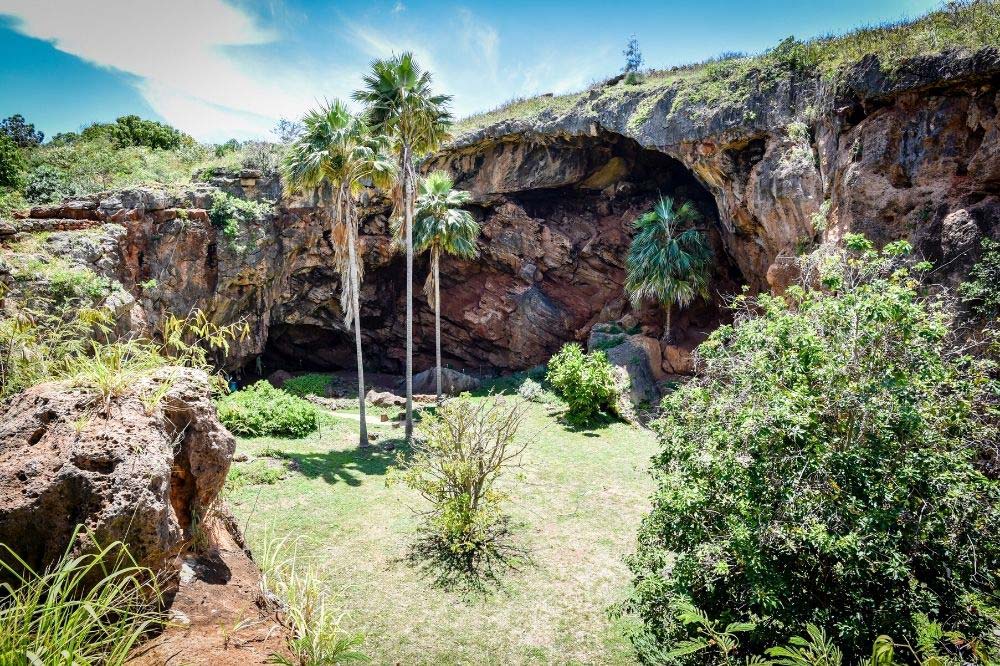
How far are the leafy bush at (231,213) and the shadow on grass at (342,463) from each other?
523 inches

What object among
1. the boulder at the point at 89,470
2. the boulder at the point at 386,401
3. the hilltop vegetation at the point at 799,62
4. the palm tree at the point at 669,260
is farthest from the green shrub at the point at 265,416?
the hilltop vegetation at the point at 799,62

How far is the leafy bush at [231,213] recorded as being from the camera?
2208 cm

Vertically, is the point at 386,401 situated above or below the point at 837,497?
below

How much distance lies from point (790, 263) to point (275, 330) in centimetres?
2547

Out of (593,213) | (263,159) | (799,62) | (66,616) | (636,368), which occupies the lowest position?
(66,616)

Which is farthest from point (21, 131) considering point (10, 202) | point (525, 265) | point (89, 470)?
point (89, 470)

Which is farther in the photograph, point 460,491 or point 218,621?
point 460,491

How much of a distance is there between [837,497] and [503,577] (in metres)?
5.18

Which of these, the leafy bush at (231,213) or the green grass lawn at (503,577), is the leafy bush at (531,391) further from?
the leafy bush at (231,213)

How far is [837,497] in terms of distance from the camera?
5.00m

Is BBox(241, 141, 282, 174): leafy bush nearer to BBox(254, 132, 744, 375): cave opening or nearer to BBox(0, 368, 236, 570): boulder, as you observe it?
BBox(254, 132, 744, 375): cave opening

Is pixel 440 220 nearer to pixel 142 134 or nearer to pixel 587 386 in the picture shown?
pixel 587 386

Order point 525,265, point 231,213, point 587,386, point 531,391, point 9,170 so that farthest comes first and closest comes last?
1. point 525,265
2. point 231,213
3. point 531,391
4. point 9,170
5. point 587,386

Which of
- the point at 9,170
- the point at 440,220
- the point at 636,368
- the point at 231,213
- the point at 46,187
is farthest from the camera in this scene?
the point at 231,213
